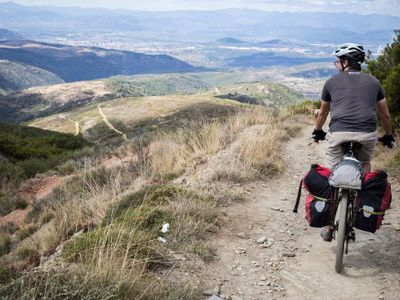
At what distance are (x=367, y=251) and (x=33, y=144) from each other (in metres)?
29.8

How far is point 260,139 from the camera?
9.62m

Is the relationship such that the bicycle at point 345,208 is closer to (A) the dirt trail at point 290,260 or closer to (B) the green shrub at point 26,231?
(A) the dirt trail at point 290,260

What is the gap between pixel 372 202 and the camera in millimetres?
4574

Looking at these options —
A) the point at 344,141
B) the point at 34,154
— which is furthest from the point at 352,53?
the point at 34,154

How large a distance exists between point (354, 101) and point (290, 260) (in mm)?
1926

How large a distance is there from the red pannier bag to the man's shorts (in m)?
0.37

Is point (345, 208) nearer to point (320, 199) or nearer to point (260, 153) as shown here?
point (320, 199)

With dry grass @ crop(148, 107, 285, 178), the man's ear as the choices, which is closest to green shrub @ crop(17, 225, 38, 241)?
dry grass @ crop(148, 107, 285, 178)

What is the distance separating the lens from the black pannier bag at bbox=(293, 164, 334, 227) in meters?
4.75

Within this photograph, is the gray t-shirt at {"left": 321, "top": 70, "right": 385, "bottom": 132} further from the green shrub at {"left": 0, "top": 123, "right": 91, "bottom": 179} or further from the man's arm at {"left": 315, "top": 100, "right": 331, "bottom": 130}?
the green shrub at {"left": 0, "top": 123, "right": 91, "bottom": 179}

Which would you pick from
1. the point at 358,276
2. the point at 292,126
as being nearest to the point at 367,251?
the point at 358,276

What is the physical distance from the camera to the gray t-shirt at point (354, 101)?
188 inches

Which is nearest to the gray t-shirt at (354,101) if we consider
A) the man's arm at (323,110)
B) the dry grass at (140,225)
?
the man's arm at (323,110)

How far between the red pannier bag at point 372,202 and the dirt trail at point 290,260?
0.60 metres
